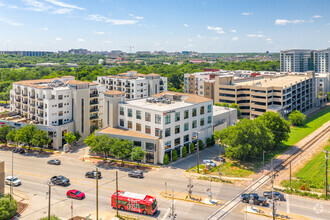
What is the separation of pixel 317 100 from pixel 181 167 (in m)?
119

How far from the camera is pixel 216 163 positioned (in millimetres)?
73750

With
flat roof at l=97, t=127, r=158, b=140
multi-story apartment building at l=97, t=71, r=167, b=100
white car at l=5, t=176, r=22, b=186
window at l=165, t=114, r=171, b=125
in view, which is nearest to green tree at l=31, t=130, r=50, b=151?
flat roof at l=97, t=127, r=158, b=140

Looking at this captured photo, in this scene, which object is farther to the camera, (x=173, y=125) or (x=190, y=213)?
(x=173, y=125)

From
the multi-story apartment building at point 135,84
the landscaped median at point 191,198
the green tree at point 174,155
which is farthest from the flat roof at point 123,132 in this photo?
the multi-story apartment building at point 135,84

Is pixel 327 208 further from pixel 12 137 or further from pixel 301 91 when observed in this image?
pixel 301 91

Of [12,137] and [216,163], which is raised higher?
[12,137]

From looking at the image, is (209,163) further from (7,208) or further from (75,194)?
(7,208)

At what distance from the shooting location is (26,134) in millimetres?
80375

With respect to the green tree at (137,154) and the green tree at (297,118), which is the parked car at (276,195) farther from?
the green tree at (297,118)

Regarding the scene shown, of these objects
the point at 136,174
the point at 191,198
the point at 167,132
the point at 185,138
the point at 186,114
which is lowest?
the point at 191,198

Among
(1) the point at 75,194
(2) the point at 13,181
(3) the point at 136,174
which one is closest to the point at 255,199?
(3) the point at 136,174

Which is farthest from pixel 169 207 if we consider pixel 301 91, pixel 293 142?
pixel 301 91

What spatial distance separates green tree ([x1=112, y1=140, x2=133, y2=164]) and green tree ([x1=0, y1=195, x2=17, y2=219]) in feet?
85.0

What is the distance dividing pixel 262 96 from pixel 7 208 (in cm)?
9916
